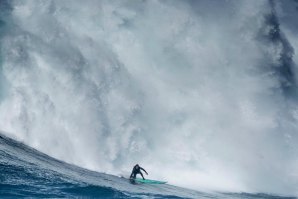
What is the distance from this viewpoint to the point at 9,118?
2328 cm

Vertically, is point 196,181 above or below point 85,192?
above

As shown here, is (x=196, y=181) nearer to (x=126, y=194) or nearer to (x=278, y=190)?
(x=278, y=190)

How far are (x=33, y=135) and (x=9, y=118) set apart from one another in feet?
7.73

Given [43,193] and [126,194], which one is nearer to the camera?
[43,193]

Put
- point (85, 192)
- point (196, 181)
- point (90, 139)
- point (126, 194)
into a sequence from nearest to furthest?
1. point (85, 192)
2. point (126, 194)
3. point (90, 139)
4. point (196, 181)

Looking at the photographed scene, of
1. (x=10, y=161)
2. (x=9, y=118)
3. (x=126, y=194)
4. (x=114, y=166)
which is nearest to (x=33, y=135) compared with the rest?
(x=9, y=118)

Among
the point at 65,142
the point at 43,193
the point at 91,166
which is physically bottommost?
the point at 43,193

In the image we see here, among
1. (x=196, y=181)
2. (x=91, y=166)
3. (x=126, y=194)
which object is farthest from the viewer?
(x=196, y=181)

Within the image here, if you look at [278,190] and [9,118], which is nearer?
[9,118]

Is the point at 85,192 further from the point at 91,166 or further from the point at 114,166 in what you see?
the point at 114,166

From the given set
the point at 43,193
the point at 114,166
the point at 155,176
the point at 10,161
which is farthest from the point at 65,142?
the point at 43,193

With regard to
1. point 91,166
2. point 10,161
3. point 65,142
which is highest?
point 65,142

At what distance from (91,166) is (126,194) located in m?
9.81

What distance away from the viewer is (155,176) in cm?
2556
